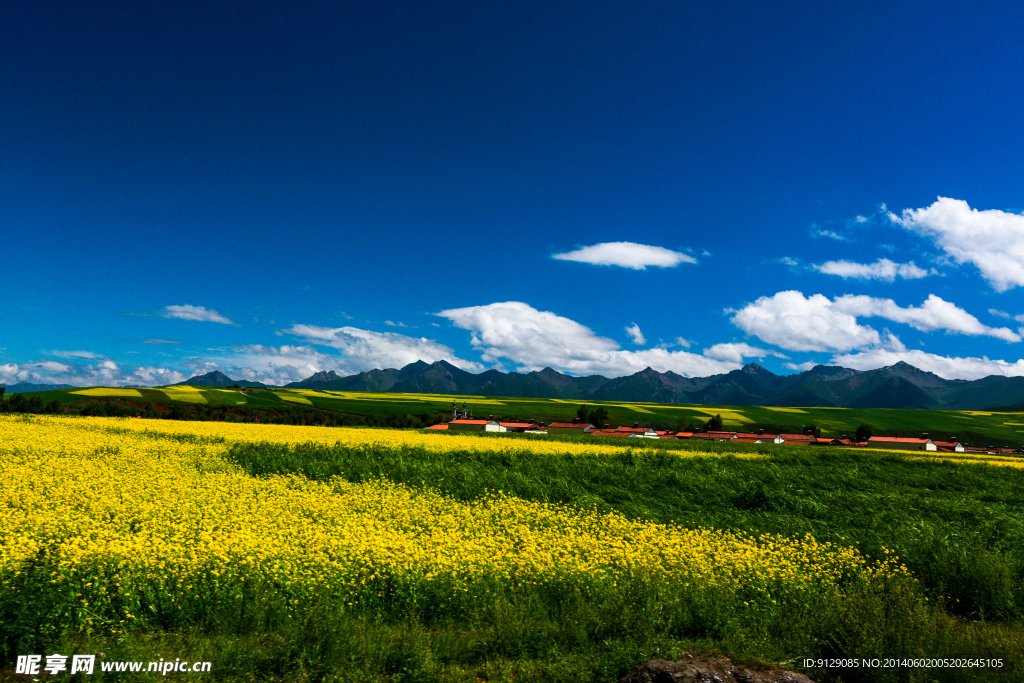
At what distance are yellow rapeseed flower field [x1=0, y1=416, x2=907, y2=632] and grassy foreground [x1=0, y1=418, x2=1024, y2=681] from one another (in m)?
0.05

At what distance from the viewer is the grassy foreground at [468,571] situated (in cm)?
632

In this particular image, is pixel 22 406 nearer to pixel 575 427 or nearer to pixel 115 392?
pixel 115 392

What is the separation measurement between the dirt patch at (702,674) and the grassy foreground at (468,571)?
2.82 feet

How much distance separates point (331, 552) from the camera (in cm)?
922

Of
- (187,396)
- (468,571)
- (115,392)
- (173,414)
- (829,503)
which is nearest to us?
(468,571)

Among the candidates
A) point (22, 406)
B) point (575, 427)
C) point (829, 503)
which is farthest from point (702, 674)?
point (575, 427)

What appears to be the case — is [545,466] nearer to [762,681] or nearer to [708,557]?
[708,557]

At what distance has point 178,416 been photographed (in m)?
63.0

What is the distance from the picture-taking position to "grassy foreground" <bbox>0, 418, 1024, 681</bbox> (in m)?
6.32

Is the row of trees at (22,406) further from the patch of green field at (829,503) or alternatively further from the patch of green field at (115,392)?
the patch of green field at (115,392)

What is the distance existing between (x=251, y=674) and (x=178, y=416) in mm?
69623

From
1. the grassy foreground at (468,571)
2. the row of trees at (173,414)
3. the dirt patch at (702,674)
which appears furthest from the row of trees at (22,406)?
the dirt patch at (702,674)

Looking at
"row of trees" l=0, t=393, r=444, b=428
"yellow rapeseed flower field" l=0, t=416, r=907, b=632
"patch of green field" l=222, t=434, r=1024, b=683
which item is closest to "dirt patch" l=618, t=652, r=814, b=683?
"patch of green field" l=222, t=434, r=1024, b=683

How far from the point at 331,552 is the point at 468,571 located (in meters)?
2.56
